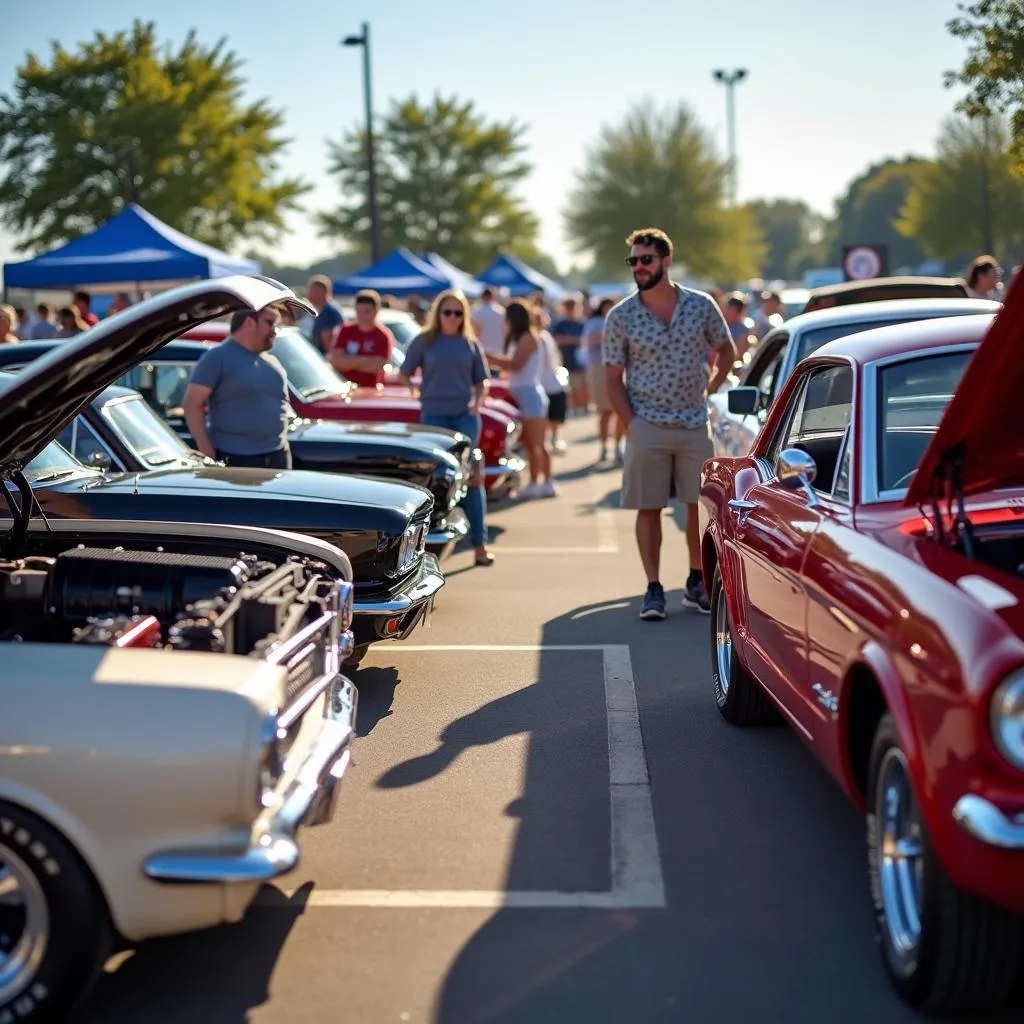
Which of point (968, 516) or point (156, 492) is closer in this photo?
point (968, 516)

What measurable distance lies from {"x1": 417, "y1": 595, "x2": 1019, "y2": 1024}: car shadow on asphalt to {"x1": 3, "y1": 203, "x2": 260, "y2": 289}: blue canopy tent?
11666 millimetres

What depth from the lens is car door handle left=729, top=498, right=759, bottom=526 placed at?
18.2ft

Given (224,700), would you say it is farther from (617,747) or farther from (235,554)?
(617,747)

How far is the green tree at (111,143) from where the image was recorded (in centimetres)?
3850

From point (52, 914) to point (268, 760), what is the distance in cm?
60

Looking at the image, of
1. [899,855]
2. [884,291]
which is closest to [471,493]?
[884,291]

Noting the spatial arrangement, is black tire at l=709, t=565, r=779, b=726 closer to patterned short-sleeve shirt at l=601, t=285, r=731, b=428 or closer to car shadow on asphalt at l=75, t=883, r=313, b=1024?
patterned short-sleeve shirt at l=601, t=285, r=731, b=428

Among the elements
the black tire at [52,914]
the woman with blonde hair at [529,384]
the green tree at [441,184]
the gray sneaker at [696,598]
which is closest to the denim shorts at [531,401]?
the woman with blonde hair at [529,384]

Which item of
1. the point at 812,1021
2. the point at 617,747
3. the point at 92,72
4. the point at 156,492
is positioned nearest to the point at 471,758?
the point at 617,747

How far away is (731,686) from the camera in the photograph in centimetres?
614

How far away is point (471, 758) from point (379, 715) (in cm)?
83

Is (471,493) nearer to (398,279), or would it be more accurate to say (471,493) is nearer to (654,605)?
(654,605)

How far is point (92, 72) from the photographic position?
3894cm

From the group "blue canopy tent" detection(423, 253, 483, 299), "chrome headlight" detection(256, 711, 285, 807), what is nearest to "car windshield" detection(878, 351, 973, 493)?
"chrome headlight" detection(256, 711, 285, 807)
